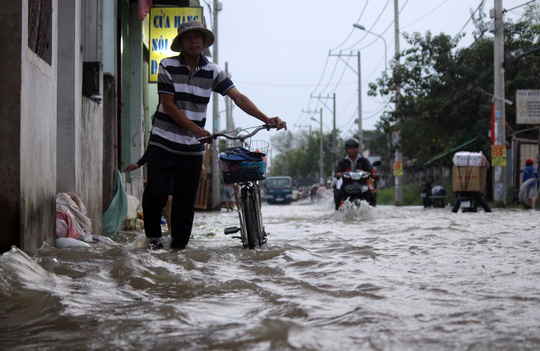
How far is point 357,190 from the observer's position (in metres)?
11.9

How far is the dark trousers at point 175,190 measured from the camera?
521cm

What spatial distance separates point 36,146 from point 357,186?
310 inches

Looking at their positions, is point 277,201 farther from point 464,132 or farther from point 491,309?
point 491,309

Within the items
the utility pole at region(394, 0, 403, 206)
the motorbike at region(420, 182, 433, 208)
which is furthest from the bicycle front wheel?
the utility pole at region(394, 0, 403, 206)

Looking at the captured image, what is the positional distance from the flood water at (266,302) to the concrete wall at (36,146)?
307mm

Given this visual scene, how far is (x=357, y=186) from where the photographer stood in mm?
11922

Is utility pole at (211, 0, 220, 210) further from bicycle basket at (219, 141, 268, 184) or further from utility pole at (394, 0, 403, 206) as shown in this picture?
bicycle basket at (219, 141, 268, 184)

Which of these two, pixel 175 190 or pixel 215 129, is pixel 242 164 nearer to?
pixel 175 190

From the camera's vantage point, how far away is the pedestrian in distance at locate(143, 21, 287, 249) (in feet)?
16.9

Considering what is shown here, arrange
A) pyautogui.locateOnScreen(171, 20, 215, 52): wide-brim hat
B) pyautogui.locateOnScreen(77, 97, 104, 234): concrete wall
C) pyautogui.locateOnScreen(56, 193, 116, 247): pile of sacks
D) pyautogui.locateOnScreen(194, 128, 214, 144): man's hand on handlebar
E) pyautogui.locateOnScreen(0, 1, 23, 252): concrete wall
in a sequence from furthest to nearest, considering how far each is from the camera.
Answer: pyautogui.locateOnScreen(77, 97, 104, 234): concrete wall
pyautogui.locateOnScreen(56, 193, 116, 247): pile of sacks
pyautogui.locateOnScreen(171, 20, 215, 52): wide-brim hat
pyautogui.locateOnScreen(194, 128, 214, 144): man's hand on handlebar
pyautogui.locateOnScreen(0, 1, 23, 252): concrete wall

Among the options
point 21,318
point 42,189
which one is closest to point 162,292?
point 21,318

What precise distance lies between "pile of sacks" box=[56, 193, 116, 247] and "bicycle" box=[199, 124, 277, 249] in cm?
134

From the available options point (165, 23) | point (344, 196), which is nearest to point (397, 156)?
point (344, 196)

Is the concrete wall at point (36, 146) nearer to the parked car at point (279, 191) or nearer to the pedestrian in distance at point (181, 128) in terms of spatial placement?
the pedestrian in distance at point (181, 128)
